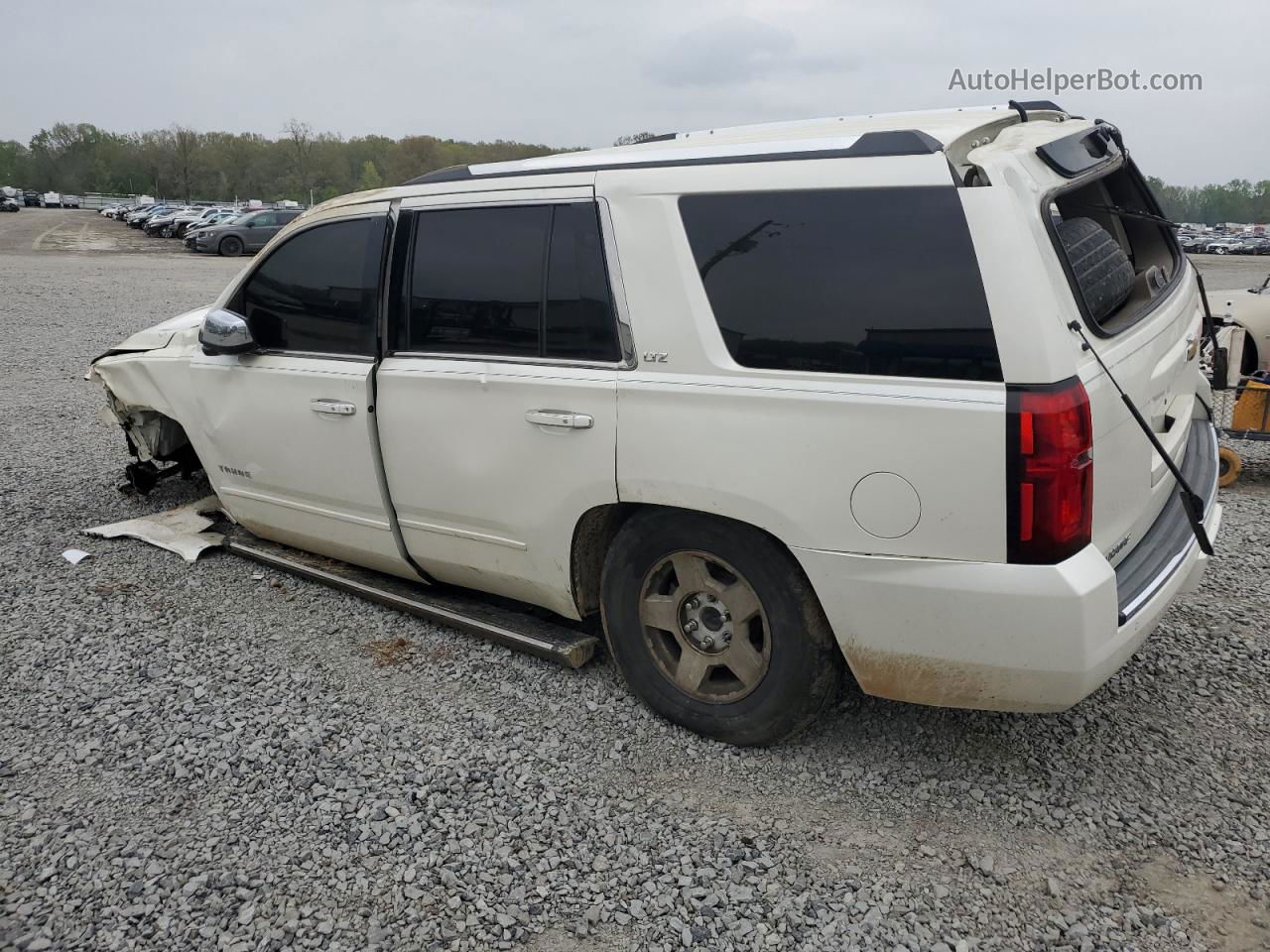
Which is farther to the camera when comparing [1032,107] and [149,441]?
[149,441]

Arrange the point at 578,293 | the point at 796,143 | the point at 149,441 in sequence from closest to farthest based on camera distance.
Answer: the point at 796,143, the point at 578,293, the point at 149,441

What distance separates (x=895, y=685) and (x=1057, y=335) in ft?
3.65

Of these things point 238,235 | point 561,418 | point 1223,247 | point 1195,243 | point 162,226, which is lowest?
point 1223,247

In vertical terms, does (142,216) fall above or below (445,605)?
above

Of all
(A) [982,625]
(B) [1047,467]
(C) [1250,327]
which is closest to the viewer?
(B) [1047,467]

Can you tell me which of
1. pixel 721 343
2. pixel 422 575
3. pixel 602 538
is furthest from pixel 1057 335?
pixel 422 575

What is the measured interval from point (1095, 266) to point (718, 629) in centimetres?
166

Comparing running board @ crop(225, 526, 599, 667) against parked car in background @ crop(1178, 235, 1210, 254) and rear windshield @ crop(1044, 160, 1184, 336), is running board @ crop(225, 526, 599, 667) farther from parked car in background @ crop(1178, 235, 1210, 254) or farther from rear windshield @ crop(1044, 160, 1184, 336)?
parked car in background @ crop(1178, 235, 1210, 254)

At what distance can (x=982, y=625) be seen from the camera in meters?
2.68

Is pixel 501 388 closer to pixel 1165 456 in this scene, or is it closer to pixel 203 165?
pixel 1165 456

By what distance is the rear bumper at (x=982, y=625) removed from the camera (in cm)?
260

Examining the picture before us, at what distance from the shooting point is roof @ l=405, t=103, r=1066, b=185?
2.79 metres

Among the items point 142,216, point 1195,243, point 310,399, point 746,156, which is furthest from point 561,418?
point 142,216

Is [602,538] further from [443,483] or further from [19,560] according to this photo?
[19,560]
